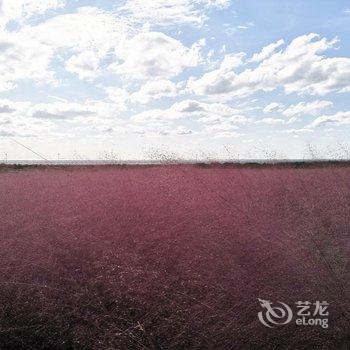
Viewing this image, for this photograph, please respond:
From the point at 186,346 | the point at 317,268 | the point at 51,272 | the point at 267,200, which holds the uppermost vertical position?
the point at 267,200

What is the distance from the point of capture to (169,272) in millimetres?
2844

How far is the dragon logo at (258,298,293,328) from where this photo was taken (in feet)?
7.77

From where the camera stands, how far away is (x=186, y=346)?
2.23m

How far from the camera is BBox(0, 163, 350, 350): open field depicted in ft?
7.61

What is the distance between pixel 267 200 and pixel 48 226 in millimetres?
2433

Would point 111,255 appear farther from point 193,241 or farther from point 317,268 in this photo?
point 317,268

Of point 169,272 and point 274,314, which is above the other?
point 169,272

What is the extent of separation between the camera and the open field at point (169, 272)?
2.32 meters

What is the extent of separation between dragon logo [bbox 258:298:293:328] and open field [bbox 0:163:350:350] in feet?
0.12

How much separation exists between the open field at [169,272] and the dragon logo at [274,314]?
0.04 m

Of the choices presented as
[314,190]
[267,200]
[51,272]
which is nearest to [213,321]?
[51,272]

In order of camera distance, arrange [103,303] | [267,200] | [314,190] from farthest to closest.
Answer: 1. [314,190]
2. [267,200]
3. [103,303]

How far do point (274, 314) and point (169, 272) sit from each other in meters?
0.77

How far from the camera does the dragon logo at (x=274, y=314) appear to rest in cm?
237
